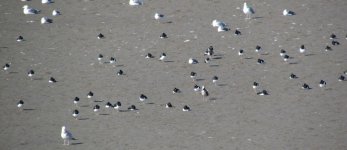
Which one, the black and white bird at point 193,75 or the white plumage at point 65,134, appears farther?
the black and white bird at point 193,75

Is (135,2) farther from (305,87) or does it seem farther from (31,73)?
(305,87)

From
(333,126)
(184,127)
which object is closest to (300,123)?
(333,126)

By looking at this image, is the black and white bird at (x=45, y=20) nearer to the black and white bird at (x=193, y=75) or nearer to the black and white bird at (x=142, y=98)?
the black and white bird at (x=193, y=75)

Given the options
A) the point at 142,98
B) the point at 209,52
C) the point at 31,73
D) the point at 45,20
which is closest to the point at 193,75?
the point at 209,52

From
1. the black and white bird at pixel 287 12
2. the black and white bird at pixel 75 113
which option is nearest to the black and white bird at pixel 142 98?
the black and white bird at pixel 75 113

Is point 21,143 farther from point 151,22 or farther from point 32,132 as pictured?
point 151,22

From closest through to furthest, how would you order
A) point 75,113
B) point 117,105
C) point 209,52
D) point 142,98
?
point 75,113
point 117,105
point 142,98
point 209,52

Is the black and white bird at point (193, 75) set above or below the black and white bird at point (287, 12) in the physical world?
below

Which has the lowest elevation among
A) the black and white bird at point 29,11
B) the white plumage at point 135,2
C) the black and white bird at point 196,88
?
the black and white bird at point 196,88
